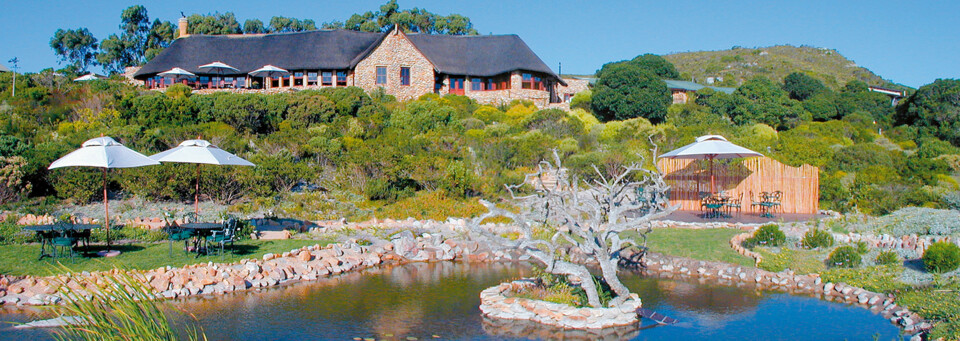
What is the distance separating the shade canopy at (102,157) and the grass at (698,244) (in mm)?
9734

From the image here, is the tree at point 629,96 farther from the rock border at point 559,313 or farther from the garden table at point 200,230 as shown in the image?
the rock border at point 559,313

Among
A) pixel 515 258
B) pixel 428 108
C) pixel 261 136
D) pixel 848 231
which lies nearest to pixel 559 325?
pixel 515 258

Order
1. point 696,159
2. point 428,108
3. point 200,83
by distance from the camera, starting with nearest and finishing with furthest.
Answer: point 696,159
point 428,108
point 200,83

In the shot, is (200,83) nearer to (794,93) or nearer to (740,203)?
(740,203)

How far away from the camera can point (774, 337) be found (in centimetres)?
855

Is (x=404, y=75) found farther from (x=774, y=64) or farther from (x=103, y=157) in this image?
(x=774, y=64)

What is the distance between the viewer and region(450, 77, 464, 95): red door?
37.4 m

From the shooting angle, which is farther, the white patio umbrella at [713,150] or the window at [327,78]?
the window at [327,78]

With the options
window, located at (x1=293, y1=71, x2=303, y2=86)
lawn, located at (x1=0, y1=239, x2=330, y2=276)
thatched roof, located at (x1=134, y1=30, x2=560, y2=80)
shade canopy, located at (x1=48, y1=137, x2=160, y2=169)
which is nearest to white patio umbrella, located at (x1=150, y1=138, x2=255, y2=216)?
shade canopy, located at (x1=48, y1=137, x2=160, y2=169)

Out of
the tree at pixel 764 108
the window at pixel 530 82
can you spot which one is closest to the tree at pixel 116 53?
the window at pixel 530 82

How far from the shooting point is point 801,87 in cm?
5134

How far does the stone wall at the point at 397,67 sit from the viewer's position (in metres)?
35.2

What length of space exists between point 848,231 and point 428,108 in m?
18.6

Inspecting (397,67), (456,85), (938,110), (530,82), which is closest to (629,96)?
(530,82)
